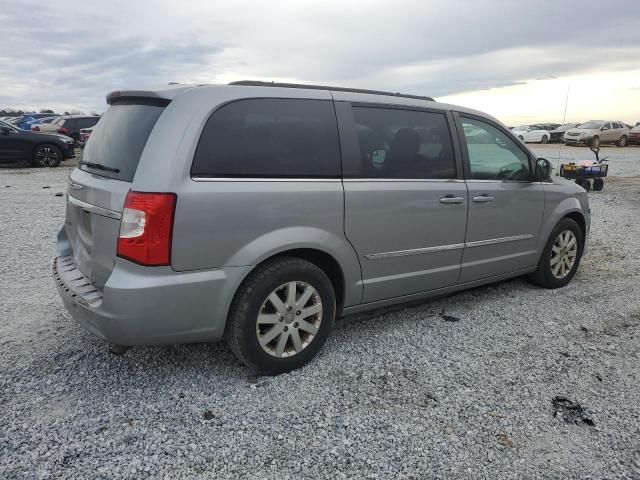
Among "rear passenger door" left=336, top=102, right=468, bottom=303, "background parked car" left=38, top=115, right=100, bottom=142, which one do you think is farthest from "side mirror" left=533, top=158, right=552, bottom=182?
"background parked car" left=38, top=115, right=100, bottom=142

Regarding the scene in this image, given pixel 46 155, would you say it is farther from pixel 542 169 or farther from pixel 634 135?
pixel 634 135

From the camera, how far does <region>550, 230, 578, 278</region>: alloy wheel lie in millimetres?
5043

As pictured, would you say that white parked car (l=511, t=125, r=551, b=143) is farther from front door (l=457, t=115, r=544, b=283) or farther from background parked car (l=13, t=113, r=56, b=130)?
front door (l=457, t=115, r=544, b=283)

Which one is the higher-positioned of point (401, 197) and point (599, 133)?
point (599, 133)

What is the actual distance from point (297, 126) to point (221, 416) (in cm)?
178

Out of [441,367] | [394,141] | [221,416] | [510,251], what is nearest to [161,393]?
[221,416]

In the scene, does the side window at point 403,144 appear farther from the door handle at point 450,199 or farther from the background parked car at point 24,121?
the background parked car at point 24,121

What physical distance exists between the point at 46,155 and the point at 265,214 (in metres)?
16.3

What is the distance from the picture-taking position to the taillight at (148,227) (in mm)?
2701

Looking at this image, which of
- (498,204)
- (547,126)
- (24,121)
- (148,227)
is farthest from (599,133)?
(24,121)

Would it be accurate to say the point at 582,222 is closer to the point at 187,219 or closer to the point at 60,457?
the point at 187,219

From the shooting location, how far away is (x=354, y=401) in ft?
9.83

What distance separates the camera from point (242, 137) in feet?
9.87

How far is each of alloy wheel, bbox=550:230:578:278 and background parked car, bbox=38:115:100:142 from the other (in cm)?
2130
